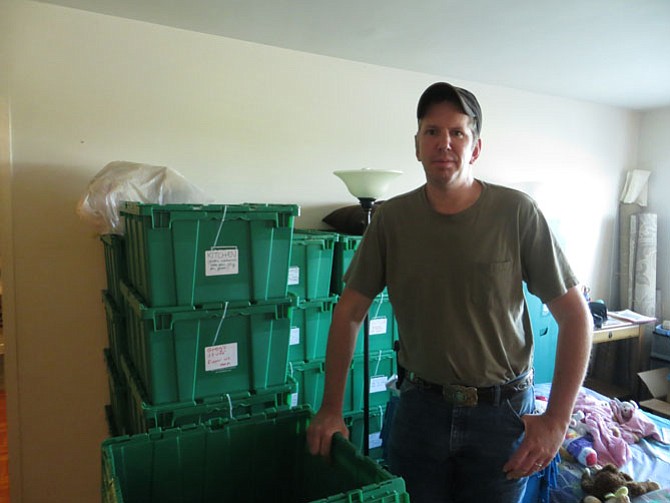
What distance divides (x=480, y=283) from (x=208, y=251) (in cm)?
87

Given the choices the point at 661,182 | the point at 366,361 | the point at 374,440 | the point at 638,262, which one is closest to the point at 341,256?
the point at 366,361

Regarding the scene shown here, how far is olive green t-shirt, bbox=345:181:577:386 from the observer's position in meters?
1.17

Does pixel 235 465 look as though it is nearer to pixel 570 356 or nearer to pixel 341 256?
pixel 570 356

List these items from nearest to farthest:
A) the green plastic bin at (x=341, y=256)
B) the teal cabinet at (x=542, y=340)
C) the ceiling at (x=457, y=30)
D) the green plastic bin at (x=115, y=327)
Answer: the green plastic bin at (x=115, y=327)
the ceiling at (x=457, y=30)
the green plastic bin at (x=341, y=256)
the teal cabinet at (x=542, y=340)

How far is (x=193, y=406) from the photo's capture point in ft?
5.11

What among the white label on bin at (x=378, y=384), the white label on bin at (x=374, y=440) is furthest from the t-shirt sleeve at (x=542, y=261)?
the white label on bin at (x=374, y=440)

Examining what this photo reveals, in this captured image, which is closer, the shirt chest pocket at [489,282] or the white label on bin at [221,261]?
the shirt chest pocket at [489,282]

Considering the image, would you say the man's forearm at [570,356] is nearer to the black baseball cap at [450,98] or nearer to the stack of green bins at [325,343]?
the black baseball cap at [450,98]

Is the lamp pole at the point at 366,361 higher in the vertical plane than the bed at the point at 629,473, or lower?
higher

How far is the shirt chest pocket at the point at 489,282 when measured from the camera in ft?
3.84

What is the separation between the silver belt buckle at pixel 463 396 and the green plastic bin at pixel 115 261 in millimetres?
1344

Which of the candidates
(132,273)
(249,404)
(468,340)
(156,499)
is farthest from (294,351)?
(468,340)

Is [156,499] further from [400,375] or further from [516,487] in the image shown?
[516,487]

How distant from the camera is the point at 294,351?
7.29ft
